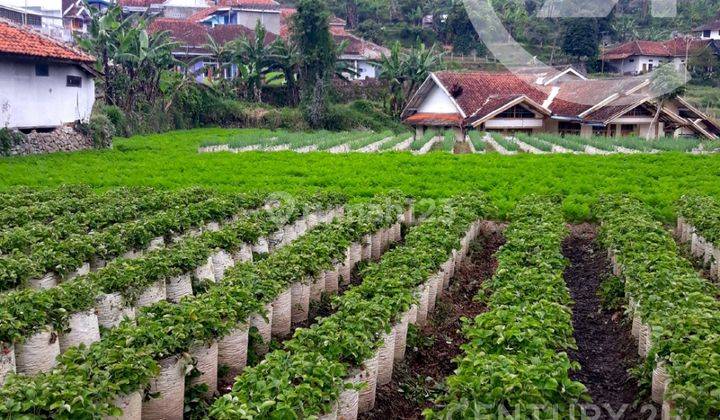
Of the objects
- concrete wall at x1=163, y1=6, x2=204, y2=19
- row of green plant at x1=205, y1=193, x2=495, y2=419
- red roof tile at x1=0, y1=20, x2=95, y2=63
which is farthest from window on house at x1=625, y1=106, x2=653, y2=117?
concrete wall at x1=163, y1=6, x2=204, y2=19

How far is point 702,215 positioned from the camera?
518 inches

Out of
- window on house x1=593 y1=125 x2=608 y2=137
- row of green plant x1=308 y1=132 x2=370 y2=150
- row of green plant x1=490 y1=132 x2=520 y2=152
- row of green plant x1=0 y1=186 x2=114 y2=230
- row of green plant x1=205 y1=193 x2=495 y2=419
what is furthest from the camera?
window on house x1=593 y1=125 x2=608 y2=137

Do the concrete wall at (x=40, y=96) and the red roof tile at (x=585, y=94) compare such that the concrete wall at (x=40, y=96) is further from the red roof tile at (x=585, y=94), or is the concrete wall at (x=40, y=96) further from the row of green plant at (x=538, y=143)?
the red roof tile at (x=585, y=94)

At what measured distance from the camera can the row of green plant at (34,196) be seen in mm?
14563

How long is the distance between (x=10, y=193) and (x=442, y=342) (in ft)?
36.1

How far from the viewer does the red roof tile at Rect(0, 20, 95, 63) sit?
79.9 ft

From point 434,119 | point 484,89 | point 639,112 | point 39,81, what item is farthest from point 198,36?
point 639,112

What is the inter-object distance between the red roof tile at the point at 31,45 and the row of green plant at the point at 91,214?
10455 millimetres

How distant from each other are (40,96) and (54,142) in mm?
1693

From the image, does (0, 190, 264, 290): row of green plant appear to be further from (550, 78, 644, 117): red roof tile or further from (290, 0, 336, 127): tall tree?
(290, 0, 336, 127): tall tree

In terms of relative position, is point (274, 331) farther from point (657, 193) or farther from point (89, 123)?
point (89, 123)

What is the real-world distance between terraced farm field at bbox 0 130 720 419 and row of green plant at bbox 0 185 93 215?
2.8 inches

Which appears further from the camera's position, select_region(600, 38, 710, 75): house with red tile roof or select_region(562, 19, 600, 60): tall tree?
select_region(562, 19, 600, 60): tall tree

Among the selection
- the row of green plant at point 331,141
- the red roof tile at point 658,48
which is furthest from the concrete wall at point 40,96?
the red roof tile at point 658,48
